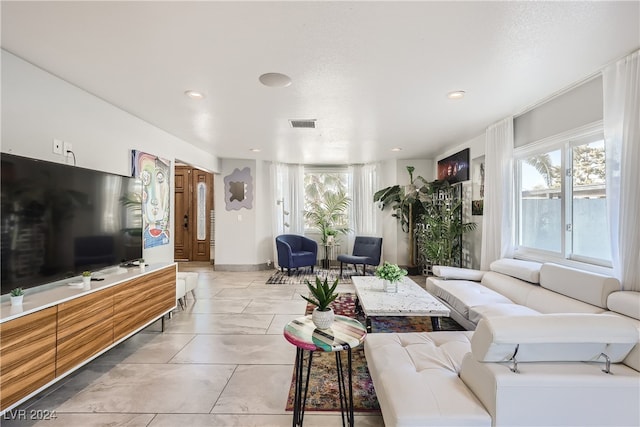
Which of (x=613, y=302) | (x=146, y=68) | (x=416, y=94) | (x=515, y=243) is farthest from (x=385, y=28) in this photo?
(x=515, y=243)

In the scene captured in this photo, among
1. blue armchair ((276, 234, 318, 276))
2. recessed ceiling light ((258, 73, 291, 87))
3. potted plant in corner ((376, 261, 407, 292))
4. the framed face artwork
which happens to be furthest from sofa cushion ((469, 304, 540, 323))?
blue armchair ((276, 234, 318, 276))

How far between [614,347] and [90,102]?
4231 millimetres

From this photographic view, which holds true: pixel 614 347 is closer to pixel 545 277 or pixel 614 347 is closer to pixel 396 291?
pixel 545 277

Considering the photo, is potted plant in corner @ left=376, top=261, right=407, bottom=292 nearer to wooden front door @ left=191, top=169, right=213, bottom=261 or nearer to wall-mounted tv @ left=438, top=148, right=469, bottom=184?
wall-mounted tv @ left=438, top=148, right=469, bottom=184

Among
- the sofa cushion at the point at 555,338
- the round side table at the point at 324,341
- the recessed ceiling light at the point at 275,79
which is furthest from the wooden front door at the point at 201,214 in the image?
the sofa cushion at the point at 555,338

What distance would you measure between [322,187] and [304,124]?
3468 millimetres

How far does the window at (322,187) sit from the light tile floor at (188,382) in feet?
12.4

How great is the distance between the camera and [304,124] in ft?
12.7

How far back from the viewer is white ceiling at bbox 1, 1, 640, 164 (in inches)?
66.0

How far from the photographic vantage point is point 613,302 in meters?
2.08

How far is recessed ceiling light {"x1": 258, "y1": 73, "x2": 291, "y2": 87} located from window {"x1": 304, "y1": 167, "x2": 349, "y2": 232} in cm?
460

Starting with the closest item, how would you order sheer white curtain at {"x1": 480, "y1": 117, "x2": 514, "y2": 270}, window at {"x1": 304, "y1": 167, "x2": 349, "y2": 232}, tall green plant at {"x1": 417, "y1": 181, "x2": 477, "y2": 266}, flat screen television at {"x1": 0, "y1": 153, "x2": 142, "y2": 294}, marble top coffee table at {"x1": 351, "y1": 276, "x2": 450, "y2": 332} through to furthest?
flat screen television at {"x1": 0, "y1": 153, "x2": 142, "y2": 294}
marble top coffee table at {"x1": 351, "y1": 276, "x2": 450, "y2": 332}
sheer white curtain at {"x1": 480, "y1": 117, "x2": 514, "y2": 270}
tall green plant at {"x1": 417, "y1": 181, "x2": 477, "y2": 266}
window at {"x1": 304, "y1": 167, "x2": 349, "y2": 232}

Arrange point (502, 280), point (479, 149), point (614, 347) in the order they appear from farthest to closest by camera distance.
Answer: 1. point (479, 149)
2. point (502, 280)
3. point (614, 347)

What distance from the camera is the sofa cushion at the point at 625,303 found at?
6.29 feet
